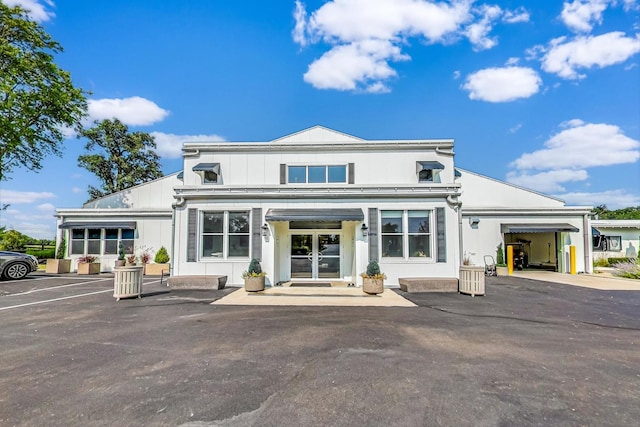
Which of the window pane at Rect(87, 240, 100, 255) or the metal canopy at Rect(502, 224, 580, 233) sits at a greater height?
the metal canopy at Rect(502, 224, 580, 233)

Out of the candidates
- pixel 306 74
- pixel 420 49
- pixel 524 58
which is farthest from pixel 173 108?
pixel 524 58

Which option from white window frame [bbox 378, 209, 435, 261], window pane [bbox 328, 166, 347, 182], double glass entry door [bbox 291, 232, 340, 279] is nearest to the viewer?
white window frame [bbox 378, 209, 435, 261]

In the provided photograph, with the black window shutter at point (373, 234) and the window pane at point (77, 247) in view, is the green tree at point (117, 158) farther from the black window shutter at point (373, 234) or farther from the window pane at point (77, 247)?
the black window shutter at point (373, 234)

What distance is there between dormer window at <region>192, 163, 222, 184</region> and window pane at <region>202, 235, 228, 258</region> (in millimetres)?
2977

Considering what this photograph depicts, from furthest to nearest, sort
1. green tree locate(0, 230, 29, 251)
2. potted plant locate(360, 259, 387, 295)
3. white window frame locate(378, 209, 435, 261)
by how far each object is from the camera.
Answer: green tree locate(0, 230, 29, 251), white window frame locate(378, 209, 435, 261), potted plant locate(360, 259, 387, 295)

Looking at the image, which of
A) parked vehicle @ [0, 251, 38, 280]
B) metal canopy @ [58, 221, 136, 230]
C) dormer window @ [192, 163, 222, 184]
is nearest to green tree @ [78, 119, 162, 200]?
metal canopy @ [58, 221, 136, 230]

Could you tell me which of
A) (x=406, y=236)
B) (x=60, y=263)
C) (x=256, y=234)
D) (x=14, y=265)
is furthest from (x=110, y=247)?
(x=406, y=236)

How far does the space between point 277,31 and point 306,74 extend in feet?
Answer: 21.3

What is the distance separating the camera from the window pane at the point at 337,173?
13477 mm

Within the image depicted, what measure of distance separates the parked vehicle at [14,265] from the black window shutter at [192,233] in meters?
8.91

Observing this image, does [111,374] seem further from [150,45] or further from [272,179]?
[150,45]

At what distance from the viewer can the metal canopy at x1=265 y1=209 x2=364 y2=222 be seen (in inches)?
437

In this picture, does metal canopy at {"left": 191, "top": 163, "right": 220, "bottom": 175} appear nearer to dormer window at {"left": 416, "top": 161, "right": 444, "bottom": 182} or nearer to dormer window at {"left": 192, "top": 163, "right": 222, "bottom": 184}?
dormer window at {"left": 192, "top": 163, "right": 222, "bottom": 184}

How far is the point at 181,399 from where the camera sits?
11.0 ft
